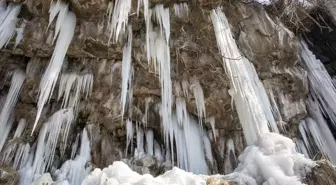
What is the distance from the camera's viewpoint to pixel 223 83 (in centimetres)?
632

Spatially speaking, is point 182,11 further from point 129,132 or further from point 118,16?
point 129,132

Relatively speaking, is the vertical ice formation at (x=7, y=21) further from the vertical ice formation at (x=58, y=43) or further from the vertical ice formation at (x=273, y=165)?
the vertical ice formation at (x=273, y=165)

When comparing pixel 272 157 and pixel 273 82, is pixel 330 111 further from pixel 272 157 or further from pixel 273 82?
pixel 272 157

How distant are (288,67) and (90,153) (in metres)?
3.91

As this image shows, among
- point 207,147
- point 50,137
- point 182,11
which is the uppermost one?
point 182,11

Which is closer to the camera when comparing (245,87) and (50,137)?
(245,87)

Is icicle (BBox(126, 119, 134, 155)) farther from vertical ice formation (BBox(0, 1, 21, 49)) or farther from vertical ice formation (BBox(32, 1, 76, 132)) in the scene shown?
vertical ice formation (BBox(0, 1, 21, 49))

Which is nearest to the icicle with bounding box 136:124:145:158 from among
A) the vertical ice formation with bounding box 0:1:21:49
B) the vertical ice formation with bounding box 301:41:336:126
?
the vertical ice formation with bounding box 0:1:21:49

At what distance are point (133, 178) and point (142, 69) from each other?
8.97 feet

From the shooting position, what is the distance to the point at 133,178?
3883 mm

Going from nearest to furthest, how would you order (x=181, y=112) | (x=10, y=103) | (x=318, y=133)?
(x=10, y=103) < (x=181, y=112) < (x=318, y=133)

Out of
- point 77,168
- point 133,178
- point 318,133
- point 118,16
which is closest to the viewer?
point 133,178

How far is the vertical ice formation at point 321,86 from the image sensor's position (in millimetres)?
6652

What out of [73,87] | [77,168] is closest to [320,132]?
[77,168]
